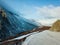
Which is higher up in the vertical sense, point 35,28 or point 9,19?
point 9,19

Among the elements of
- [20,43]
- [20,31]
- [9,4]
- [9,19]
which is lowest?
[20,43]

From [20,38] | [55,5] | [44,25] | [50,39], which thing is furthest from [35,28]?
[50,39]

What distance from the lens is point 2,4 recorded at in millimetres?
2445

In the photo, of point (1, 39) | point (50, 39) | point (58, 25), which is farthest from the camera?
point (1, 39)

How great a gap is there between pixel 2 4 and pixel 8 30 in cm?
41

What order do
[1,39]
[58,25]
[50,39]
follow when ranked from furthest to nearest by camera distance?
[1,39], [58,25], [50,39]

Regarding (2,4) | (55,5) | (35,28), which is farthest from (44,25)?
(2,4)

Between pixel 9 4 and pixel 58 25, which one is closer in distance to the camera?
pixel 58 25

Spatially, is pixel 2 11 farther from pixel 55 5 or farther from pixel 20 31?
pixel 55 5

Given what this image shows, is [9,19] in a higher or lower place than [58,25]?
higher

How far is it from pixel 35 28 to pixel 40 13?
0.25 metres

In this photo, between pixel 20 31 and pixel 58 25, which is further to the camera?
pixel 20 31

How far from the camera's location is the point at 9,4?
2.49 meters

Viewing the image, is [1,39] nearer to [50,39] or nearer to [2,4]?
[2,4]
